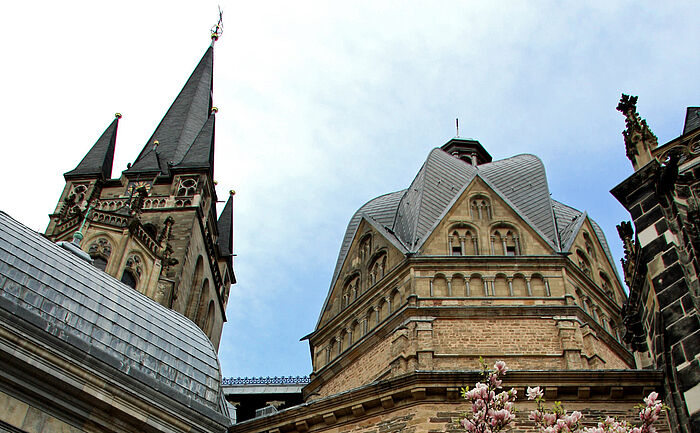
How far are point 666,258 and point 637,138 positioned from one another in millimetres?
3303

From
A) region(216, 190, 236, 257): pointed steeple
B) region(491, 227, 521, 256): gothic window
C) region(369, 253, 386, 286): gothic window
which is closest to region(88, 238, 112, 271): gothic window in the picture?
region(369, 253, 386, 286): gothic window

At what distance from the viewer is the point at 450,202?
79.2 ft

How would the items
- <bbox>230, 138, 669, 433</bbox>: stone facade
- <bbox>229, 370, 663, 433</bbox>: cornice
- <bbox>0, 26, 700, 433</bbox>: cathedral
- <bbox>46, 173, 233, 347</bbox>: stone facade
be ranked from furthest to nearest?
<bbox>46, 173, 233, 347</bbox>: stone facade → <bbox>230, 138, 669, 433</bbox>: stone facade → <bbox>229, 370, 663, 433</bbox>: cornice → <bbox>0, 26, 700, 433</bbox>: cathedral

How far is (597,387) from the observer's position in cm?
1371

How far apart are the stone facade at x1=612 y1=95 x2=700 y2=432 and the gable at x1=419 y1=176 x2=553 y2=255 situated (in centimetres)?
Result: 642

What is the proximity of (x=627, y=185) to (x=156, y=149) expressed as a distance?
34.1 meters

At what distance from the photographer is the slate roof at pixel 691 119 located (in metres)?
15.4

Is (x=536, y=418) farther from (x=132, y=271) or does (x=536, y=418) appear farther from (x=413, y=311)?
(x=132, y=271)

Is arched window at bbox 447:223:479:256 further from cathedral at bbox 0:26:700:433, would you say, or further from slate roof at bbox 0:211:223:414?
slate roof at bbox 0:211:223:414

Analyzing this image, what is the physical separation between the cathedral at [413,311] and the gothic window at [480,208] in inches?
2.3

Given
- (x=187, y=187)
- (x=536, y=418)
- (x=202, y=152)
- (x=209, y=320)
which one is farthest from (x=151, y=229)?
(x=536, y=418)

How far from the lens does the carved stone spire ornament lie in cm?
1509

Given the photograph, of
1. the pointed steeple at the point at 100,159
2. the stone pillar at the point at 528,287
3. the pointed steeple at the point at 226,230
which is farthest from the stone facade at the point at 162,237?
the stone pillar at the point at 528,287

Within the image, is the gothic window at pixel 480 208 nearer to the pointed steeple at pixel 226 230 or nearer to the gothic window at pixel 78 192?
the gothic window at pixel 78 192
